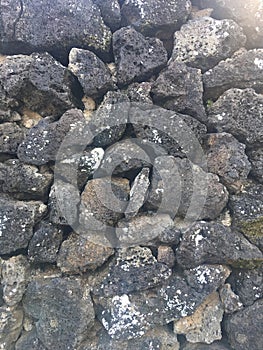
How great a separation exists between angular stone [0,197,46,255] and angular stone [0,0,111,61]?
3.88 ft

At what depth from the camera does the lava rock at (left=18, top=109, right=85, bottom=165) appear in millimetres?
2342

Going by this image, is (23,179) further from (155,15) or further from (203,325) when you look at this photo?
A: (155,15)

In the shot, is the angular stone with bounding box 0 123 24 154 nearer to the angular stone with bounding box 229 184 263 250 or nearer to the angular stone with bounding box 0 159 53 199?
the angular stone with bounding box 0 159 53 199

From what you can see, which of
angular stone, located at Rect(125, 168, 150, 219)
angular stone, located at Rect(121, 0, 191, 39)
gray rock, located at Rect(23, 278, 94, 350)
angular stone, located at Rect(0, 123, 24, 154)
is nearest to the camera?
gray rock, located at Rect(23, 278, 94, 350)

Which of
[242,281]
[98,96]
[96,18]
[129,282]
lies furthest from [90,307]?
[96,18]

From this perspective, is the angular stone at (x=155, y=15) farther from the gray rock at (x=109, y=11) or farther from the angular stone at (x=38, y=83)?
the angular stone at (x=38, y=83)

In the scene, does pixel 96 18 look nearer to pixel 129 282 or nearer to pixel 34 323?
pixel 129 282

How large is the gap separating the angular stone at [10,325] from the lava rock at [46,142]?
0.97 meters

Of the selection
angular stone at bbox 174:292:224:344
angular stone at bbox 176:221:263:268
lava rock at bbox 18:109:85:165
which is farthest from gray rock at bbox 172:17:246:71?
angular stone at bbox 174:292:224:344

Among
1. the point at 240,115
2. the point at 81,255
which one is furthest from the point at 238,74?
the point at 81,255

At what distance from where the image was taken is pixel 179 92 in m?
2.48

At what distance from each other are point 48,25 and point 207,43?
117cm

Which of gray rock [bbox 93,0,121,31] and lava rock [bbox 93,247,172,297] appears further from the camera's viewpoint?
gray rock [bbox 93,0,121,31]

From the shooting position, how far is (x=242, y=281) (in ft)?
7.37
